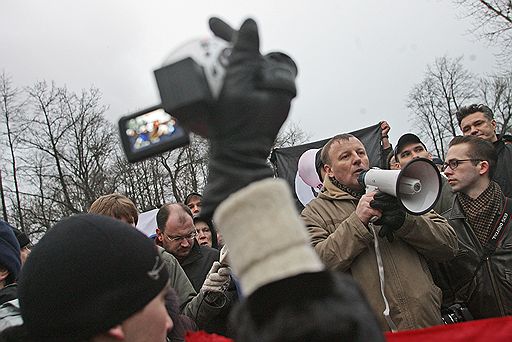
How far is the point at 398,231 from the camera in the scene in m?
3.18

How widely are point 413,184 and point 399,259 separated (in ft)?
1.48

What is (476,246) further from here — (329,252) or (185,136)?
(185,136)

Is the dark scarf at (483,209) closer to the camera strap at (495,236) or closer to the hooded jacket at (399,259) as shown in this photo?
the camera strap at (495,236)

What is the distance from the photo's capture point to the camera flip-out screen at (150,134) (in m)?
1.08

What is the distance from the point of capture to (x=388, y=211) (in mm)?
3125

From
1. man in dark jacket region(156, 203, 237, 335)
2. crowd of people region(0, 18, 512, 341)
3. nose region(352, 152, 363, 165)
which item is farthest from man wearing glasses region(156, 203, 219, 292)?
nose region(352, 152, 363, 165)

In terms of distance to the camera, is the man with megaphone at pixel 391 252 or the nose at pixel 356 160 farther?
the nose at pixel 356 160

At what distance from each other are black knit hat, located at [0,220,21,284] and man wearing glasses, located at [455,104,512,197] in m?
3.80

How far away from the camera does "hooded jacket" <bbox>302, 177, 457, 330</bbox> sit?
10.1ft

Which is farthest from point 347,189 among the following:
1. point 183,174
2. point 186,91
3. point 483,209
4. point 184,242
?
point 183,174

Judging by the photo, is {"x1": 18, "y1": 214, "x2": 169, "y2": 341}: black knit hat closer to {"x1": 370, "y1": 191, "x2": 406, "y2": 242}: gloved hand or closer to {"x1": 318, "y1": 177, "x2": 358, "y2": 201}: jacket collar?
{"x1": 370, "y1": 191, "x2": 406, "y2": 242}: gloved hand

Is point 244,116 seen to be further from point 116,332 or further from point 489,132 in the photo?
point 489,132

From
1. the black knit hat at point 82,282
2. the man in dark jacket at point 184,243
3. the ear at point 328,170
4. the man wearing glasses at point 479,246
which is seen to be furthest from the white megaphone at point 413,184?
the black knit hat at point 82,282

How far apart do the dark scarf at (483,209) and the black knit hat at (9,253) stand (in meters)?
2.82
